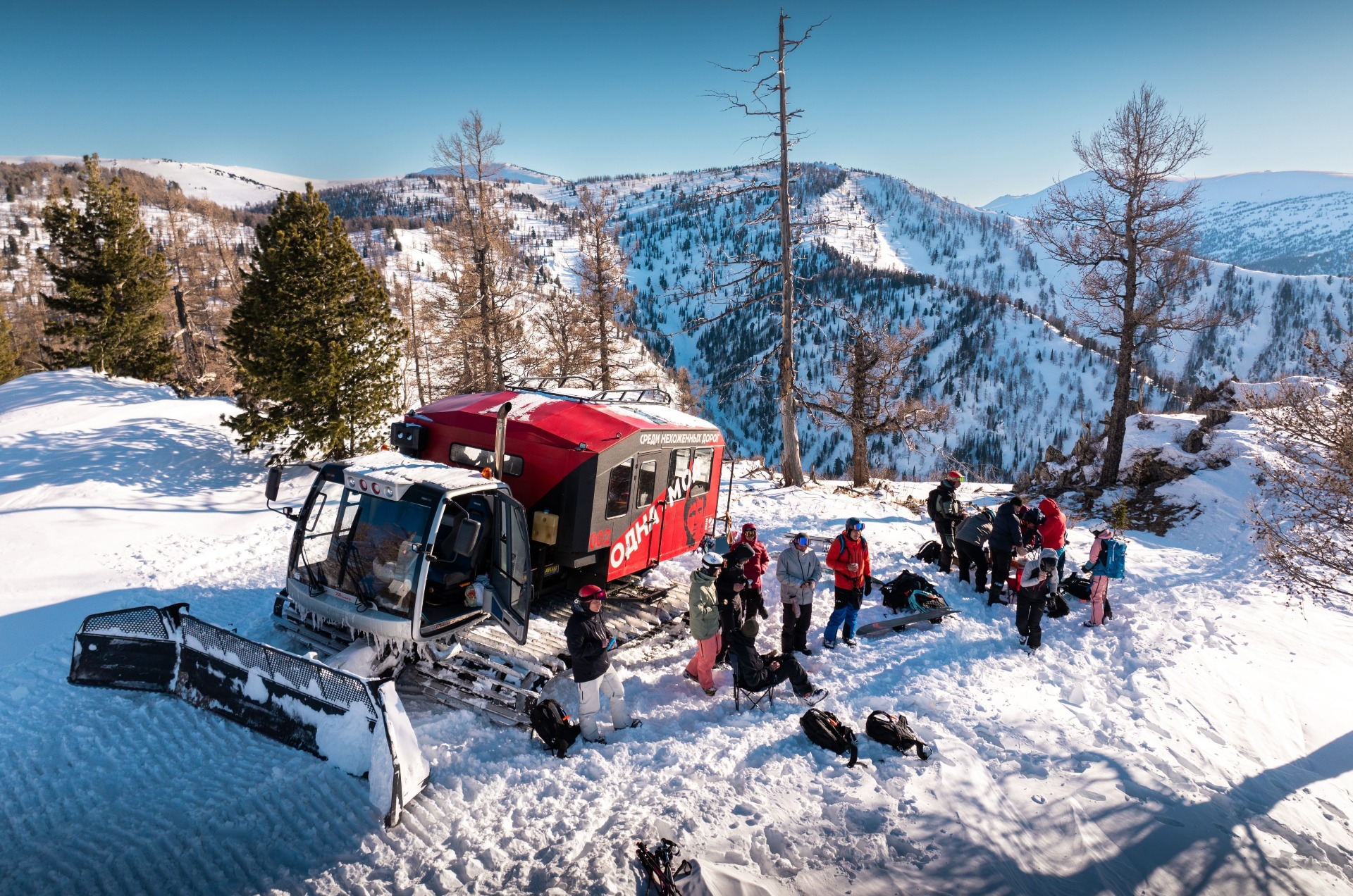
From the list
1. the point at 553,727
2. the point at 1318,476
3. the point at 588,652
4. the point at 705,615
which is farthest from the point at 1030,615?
the point at 553,727

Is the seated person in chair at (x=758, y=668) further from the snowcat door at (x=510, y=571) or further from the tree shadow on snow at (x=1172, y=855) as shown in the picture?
the snowcat door at (x=510, y=571)

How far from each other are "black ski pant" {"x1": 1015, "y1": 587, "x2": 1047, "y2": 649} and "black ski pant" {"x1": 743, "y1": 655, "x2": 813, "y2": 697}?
13.8 feet

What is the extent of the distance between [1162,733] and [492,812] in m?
7.84

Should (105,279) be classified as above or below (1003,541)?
above

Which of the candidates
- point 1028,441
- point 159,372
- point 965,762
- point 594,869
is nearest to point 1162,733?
point 965,762

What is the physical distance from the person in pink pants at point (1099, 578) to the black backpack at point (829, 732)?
6.22 meters

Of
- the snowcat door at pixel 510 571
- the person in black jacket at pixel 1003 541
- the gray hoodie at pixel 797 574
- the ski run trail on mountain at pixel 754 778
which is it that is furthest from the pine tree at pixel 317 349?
the person in black jacket at pixel 1003 541

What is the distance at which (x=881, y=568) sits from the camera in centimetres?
1262

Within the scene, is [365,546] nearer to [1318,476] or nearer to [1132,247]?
[1318,476]

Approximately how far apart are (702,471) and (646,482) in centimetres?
189

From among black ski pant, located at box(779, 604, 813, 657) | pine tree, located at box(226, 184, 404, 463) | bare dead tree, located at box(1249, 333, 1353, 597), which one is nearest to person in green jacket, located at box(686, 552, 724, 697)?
black ski pant, located at box(779, 604, 813, 657)

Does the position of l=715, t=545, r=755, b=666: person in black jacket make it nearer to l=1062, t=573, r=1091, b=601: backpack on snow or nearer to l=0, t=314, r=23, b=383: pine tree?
l=1062, t=573, r=1091, b=601: backpack on snow

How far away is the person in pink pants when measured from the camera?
10195 millimetres

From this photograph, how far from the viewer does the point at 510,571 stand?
7.45m
